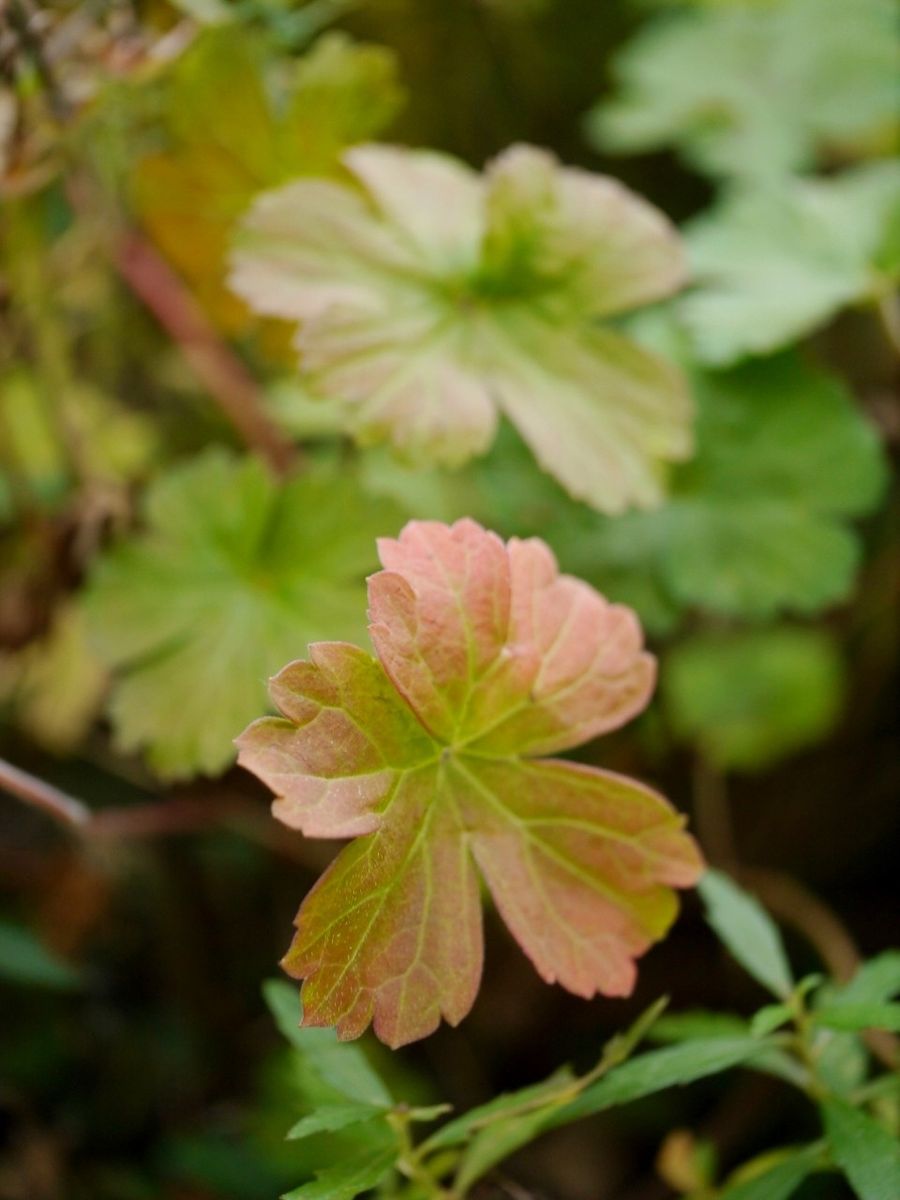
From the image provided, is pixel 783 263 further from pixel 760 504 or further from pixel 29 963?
pixel 29 963

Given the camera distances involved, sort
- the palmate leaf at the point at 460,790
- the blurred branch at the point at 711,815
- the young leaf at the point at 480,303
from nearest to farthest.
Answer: the palmate leaf at the point at 460,790, the young leaf at the point at 480,303, the blurred branch at the point at 711,815

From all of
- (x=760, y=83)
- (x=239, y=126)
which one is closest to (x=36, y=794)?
(x=239, y=126)

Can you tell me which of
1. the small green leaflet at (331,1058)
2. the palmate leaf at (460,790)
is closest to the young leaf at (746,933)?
the palmate leaf at (460,790)

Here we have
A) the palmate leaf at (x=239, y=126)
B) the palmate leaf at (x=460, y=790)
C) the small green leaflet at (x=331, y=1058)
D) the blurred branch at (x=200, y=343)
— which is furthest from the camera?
the blurred branch at (x=200, y=343)

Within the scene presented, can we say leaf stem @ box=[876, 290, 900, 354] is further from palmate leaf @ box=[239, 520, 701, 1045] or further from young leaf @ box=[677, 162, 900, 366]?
palmate leaf @ box=[239, 520, 701, 1045]

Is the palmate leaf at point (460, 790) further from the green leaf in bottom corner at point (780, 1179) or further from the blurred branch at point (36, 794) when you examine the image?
the blurred branch at point (36, 794)

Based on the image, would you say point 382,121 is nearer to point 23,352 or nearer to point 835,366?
point 23,352
